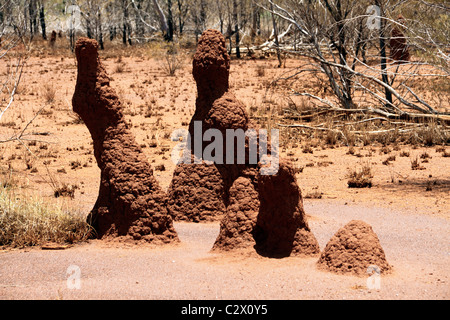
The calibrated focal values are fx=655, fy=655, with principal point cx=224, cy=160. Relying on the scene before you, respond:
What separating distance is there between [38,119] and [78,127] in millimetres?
1360

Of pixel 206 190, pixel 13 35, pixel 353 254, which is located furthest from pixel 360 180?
pixel 13 35

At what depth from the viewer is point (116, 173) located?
615 cm

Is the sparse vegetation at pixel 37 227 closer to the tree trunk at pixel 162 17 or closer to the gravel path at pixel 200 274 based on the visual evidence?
the gravel path at pixel 200 274

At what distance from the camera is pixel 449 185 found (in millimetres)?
9805

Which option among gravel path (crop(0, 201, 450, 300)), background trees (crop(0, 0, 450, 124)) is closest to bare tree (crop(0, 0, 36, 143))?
background trees (crop(0, 0, 450, 124))

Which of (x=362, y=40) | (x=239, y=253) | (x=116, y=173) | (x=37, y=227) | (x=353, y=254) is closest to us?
(x=353, y=254)

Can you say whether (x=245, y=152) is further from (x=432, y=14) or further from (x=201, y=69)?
(x=432, y=14)

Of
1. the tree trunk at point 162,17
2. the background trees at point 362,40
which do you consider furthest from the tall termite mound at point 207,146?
the tree trunk at point 162,17

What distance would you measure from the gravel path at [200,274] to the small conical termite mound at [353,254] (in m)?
0.09

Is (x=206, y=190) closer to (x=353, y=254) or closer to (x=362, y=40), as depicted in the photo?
(x=353, y=254)

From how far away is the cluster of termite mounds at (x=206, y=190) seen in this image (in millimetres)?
5348

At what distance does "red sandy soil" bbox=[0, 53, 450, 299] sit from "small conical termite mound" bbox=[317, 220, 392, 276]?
0.37 feet

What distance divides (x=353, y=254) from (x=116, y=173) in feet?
7.90

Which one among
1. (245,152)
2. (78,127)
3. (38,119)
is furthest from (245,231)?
(38,119)
